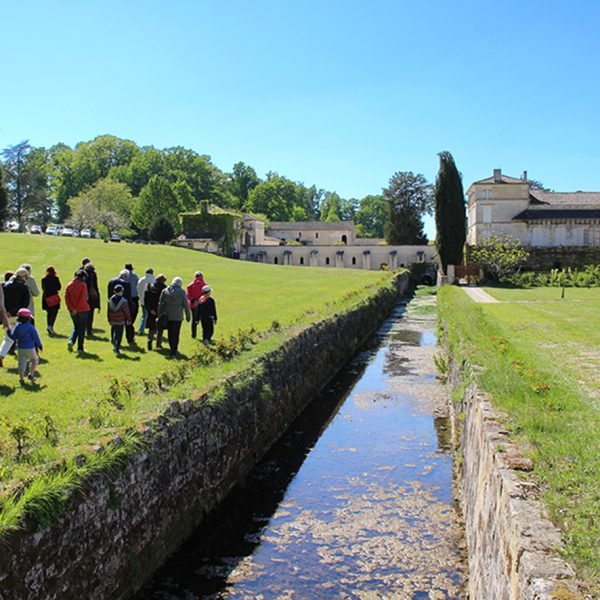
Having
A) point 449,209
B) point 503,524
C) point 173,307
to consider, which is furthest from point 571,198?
point 503,524

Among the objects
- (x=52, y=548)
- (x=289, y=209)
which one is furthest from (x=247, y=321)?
(x=289, y=209)

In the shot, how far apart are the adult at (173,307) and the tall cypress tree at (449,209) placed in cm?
4510

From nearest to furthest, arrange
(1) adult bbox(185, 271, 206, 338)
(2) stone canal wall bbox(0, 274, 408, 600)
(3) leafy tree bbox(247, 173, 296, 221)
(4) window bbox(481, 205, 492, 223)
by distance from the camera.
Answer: (2) stone canal wall bbox(0, 274, 408, 600)
(1) adult bbox(185, 271, 206, 338)
(4) window bbox(481, 205, 492, 223)
(3) leafy tree bbox(247, 173, 296, 221)

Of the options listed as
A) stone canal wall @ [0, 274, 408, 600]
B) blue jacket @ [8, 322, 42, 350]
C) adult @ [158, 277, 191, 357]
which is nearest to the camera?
stone canal wall @ [0, 274, 408, 600]

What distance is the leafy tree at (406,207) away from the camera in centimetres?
9281

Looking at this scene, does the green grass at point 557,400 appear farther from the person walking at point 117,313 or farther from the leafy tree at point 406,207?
the leafy tree at point 406,207

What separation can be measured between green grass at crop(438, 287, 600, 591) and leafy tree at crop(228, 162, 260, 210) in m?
109

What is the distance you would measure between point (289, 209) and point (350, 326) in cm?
10643

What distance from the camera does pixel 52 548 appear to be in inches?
232

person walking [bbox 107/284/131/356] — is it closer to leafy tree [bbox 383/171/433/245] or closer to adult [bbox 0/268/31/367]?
adult [bbox 0/268/31/367]

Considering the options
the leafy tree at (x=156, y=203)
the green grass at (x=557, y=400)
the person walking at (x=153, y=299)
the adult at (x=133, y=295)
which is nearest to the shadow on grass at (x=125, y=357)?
the person walking at (x=153, y=299)

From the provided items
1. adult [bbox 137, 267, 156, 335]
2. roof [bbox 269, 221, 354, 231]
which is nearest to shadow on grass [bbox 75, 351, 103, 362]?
adult [bbox 137, 267, 156, 335]

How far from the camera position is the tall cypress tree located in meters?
56.2

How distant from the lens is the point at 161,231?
75125 millimetres
